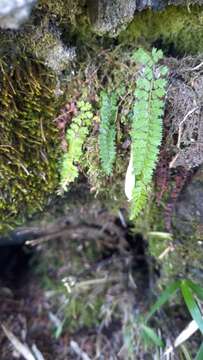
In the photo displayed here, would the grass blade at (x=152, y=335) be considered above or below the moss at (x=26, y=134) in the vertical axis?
below

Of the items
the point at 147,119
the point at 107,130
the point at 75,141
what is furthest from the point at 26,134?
the point at 147,119

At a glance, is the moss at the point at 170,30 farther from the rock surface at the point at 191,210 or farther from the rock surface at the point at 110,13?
the rock surface at the point at 191,210

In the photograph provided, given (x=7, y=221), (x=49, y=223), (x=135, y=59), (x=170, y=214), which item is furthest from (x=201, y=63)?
(x=49, y=223)

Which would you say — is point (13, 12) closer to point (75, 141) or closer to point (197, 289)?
point (75, 141)

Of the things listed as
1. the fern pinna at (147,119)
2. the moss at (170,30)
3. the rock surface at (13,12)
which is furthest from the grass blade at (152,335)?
the rock surface at (13,12)

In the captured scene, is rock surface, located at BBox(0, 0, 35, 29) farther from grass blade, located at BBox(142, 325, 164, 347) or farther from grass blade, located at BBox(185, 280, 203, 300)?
grass blade, located at BBox(142, 325, 164, 347)

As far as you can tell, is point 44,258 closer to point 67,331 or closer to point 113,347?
point 67,331
